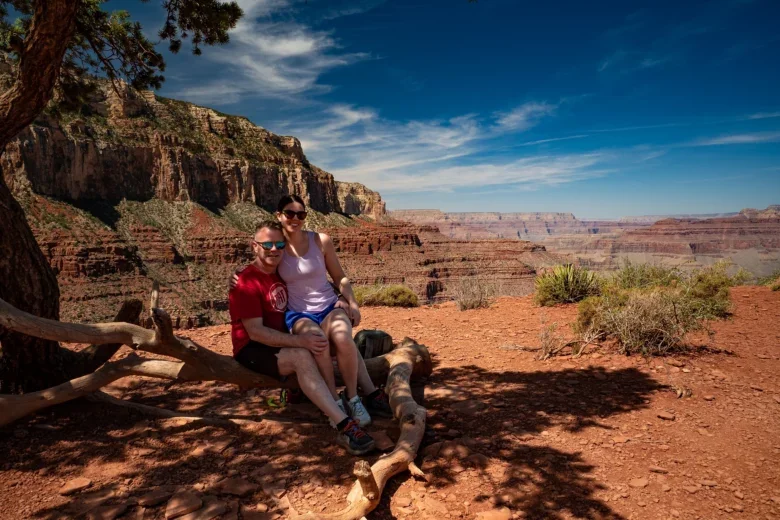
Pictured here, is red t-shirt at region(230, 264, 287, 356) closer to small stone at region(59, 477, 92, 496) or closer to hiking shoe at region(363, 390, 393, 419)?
hiking shoe at region(363, 390, 393, 419)

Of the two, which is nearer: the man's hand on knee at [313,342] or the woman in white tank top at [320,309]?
the man's hand on knee at [313,342]

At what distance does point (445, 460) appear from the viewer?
283cm

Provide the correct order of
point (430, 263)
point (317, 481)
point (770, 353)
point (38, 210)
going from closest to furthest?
1. point (317, 481)
2. point (770, 353)
3. point (38, 210)
4. point (430, 263)

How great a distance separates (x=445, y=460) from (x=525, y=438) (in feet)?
2.28

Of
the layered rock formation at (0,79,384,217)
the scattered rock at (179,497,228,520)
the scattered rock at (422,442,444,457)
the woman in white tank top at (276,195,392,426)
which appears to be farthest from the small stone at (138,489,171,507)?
the layered rock formation at (0,79,384,217)

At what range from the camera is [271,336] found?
312 cm

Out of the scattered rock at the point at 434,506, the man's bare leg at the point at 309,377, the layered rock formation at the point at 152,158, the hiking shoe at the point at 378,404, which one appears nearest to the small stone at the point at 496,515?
the scattered rock at the point at 434,506

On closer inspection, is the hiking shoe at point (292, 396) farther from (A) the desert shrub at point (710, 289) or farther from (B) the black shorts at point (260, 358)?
(A) the desert shrub at point (710, 289)

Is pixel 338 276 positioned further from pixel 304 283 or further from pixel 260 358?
pixel 260 358

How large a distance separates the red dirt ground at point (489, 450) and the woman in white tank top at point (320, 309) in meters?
0.38

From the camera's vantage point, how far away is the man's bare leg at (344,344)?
323 centimetres

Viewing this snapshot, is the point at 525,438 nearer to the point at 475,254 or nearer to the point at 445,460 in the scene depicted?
the point at 445,460

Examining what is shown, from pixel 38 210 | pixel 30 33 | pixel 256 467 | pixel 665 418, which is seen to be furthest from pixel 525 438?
pixel 38 210

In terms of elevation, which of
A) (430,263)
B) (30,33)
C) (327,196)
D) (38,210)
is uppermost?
(327,196)
